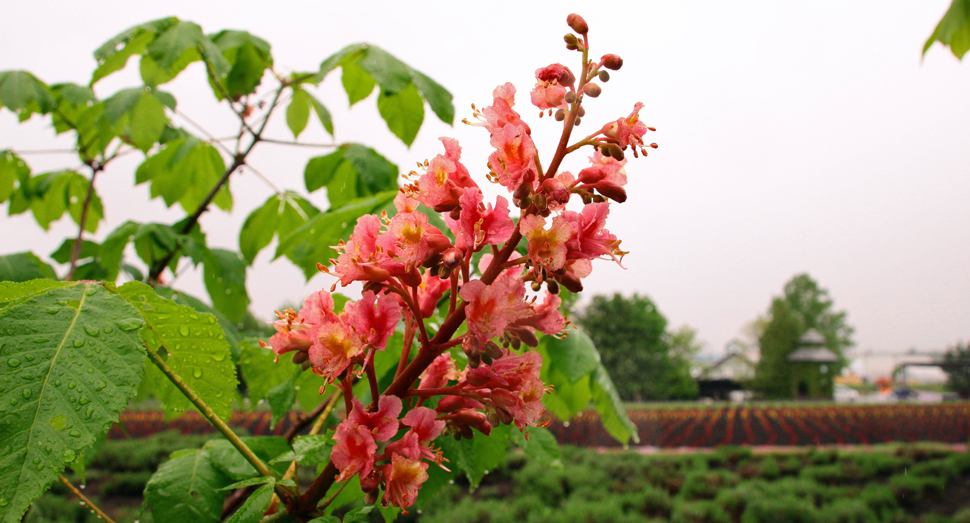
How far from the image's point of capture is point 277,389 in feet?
4.60

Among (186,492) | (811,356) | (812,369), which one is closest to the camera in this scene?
(186,492)

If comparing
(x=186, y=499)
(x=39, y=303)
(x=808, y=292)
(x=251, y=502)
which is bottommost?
(x=186, y=499)

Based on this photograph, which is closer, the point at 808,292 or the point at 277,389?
the point at 277,389

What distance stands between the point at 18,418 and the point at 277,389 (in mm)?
812

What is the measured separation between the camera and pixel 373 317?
812 millimetres

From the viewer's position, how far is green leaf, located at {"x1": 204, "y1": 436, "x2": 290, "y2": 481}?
122 cm

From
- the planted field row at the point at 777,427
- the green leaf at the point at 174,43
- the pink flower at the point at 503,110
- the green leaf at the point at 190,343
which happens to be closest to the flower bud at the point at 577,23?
the pink flower at the point at 503,110

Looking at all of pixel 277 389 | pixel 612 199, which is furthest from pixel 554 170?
pixel 277 389

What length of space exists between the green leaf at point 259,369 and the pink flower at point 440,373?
1.82 ft

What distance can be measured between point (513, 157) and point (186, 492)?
979 millimetres

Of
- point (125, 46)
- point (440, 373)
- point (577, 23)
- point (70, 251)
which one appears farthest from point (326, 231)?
point (70, 251)

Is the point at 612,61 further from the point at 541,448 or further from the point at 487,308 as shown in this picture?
the point at 541,448

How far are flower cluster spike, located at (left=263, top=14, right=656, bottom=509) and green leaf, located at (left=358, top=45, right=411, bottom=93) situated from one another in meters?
Answer: 1.00

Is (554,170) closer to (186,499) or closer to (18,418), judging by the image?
(18,418)
